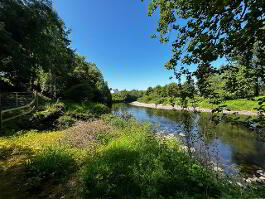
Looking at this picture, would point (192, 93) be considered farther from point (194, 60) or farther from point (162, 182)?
point (162, 182)

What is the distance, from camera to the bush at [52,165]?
183 inches

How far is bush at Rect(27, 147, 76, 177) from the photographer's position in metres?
4.66

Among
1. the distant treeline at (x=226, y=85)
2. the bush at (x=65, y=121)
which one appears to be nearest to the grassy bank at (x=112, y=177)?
the distant treeline at (x=226, y=85)

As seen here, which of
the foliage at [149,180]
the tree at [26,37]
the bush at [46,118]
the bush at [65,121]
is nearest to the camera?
the foliage at [149,180]

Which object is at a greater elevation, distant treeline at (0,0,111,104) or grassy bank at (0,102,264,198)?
distant treeline at (0,0,111,104)

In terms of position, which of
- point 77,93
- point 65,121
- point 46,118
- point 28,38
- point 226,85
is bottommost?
point 65,121

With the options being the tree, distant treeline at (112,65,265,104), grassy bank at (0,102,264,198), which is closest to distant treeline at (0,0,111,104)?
the tree

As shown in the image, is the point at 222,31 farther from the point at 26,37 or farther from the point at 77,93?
the point at 77,93

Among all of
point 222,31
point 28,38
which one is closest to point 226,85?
point 222,31

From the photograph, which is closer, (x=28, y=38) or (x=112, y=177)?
(x=112, y=177)

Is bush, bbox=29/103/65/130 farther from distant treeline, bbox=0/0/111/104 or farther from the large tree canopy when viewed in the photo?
the large tree canopy

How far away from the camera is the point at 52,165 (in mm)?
4805

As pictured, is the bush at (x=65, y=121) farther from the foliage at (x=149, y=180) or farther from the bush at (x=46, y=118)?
the foliage at (x=149, y=180)

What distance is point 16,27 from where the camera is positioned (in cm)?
671
